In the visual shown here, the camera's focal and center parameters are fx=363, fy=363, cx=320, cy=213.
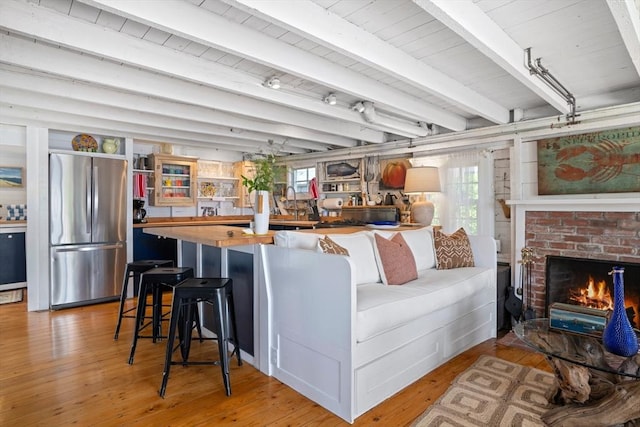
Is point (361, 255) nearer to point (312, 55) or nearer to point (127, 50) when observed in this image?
point (312, 55)

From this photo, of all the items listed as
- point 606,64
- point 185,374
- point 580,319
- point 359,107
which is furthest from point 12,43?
point 606,64

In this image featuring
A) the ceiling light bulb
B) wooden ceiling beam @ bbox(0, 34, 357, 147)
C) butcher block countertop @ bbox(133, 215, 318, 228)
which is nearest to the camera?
wooden ceiling beam @ bbox(0, 34, 357, 147)

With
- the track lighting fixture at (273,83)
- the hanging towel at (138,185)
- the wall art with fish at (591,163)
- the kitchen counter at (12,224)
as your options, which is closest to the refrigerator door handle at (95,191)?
the hanging towel at (138,185)

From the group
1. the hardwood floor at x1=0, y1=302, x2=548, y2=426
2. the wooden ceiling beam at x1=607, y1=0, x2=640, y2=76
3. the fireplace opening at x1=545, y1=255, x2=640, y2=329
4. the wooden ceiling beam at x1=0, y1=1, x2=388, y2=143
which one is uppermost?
the wooden ceiling beam at x1=0, y1=1, x2=388, y2=143

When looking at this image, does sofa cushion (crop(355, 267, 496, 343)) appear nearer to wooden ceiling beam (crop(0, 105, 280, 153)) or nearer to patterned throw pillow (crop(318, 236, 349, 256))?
patterned throw pillow (crop(318, 236, 349, 256))

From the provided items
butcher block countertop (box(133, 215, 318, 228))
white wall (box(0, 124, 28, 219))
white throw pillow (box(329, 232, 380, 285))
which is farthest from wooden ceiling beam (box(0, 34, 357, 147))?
white wall (box(0, 124, 28, 219))

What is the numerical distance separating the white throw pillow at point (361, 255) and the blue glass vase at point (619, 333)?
149 cm

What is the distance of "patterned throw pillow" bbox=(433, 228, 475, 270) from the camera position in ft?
11.5

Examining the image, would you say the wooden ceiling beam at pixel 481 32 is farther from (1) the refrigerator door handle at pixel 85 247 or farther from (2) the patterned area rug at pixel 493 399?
(1) the refrigerator door handle at pixel 85 247

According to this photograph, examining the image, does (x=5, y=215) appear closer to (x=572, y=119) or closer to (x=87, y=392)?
(x=87, y=392)

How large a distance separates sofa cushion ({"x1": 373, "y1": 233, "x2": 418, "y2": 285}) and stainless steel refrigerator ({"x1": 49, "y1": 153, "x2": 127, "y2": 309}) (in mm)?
3554

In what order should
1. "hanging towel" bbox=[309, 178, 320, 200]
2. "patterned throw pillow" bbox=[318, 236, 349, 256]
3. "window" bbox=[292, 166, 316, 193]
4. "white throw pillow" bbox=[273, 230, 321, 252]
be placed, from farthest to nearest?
"window" bbox=[292, 166, 316, 193] < "hanging towel" bbox=[309, 178, 320, 200] < "white throw pillow" bbox=[273, 230, 321, 252] < "patterned throw pillow" bbox=[318, 236, 349, 256]

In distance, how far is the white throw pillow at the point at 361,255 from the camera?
284cm

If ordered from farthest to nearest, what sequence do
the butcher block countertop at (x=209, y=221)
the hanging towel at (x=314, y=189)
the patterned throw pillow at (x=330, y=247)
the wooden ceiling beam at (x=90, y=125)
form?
the hanging towel at (x=314, y=189)
the butcher block countertop at (x=209, y=221)
the wooden ceiling beam at (x=90, y=125)
the patterned throw pillow at (x=330, y=247)
